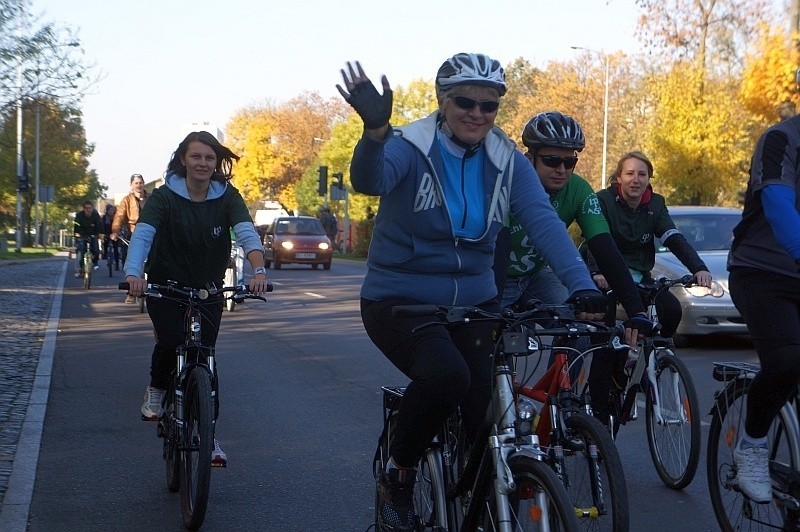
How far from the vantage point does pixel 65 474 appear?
6902 millimetres

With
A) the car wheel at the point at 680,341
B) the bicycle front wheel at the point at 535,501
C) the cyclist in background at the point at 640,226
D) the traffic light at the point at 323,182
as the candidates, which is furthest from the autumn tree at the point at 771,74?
the traffic light at the point at 323,182

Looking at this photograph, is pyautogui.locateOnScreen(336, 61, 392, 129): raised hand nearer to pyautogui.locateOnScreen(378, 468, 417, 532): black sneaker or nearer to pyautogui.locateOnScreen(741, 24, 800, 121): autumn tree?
pyautogui.locateOnScreen(378, 468, 417, 532): black sneaker

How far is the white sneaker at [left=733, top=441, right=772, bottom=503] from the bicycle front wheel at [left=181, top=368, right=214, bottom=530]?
2201 millimetres

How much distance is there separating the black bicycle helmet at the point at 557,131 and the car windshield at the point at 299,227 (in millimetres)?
32760

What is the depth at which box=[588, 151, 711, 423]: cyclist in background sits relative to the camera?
23.3 feet

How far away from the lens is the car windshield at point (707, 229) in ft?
47.0

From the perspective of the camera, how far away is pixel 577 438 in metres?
3.96

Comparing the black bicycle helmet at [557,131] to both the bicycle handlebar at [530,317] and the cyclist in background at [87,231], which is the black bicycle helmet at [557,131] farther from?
the cyclist in background at [87,231]

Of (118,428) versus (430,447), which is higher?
(430,447)

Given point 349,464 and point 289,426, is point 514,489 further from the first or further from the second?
point 289,426

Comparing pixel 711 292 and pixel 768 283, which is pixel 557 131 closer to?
pixel 768 283

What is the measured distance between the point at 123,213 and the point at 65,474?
8.88 metres

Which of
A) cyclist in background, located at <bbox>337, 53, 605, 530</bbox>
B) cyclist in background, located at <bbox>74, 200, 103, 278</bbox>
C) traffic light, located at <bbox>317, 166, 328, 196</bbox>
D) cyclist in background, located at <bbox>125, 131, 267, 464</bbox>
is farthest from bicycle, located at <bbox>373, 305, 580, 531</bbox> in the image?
traffic light, located at <bbox>317, 166, 328, 196</bbox>

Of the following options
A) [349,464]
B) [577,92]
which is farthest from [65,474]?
[577,92]
